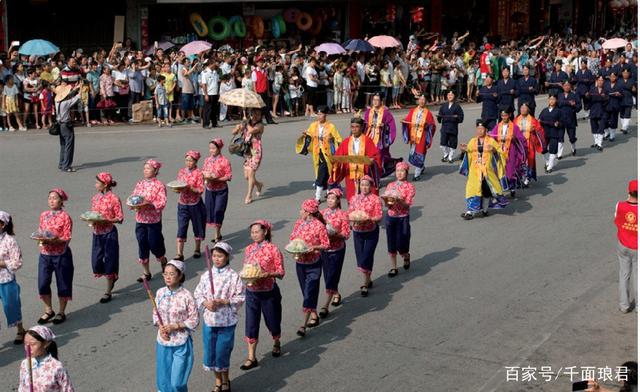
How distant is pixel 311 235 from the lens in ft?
38.4

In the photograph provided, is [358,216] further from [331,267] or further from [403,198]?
[403,198]

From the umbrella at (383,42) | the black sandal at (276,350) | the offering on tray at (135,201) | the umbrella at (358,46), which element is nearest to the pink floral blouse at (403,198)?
the offering on tray at (135,201)

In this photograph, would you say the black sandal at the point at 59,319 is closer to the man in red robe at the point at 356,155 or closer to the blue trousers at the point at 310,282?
the blue trousers at the point at 310,282

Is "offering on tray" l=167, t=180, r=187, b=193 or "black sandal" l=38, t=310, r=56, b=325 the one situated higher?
"offering on tray" l=167, t=180, r=187, b=193

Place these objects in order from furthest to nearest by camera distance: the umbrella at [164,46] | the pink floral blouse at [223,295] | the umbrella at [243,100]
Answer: the umbrella at [164,46] → the umbrella at [243,100] → the pink floral blouse at [223,295]

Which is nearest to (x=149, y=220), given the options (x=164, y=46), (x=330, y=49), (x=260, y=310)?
(x=260, y=310)

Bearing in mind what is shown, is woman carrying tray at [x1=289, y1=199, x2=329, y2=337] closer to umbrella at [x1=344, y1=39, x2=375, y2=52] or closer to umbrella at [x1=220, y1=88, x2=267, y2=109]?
umbrella at [x1=220, y1=88, x2=267, y2=109]

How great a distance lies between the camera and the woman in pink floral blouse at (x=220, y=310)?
10.1 m

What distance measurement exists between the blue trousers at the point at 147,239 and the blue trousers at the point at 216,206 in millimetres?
1630

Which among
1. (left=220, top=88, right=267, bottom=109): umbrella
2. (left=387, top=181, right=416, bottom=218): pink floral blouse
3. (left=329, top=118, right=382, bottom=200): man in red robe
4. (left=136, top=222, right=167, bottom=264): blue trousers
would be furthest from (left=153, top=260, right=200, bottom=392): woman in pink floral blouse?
(left=220, top=88, right=267, bottom=109): umbrella

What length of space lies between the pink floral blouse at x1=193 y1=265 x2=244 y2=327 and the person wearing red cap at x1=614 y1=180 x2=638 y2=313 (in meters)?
4.65

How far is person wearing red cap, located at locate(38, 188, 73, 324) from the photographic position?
40.0 ft

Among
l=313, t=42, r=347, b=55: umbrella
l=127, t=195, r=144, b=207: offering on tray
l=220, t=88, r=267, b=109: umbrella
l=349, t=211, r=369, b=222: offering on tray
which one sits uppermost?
l=313, t=42, r=347, b=55: umbrella

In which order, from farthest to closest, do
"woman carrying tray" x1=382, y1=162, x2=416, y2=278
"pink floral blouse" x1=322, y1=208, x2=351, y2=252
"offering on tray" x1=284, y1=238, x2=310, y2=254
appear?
"woman carrying tray" x1=382, y1=162, x2=416, y2=278 < "pink floral blouse" x1=322, y1=208, x2=351, y2=252 < "offering on tray" x1=284, y1=238, x2=310, y2=254
